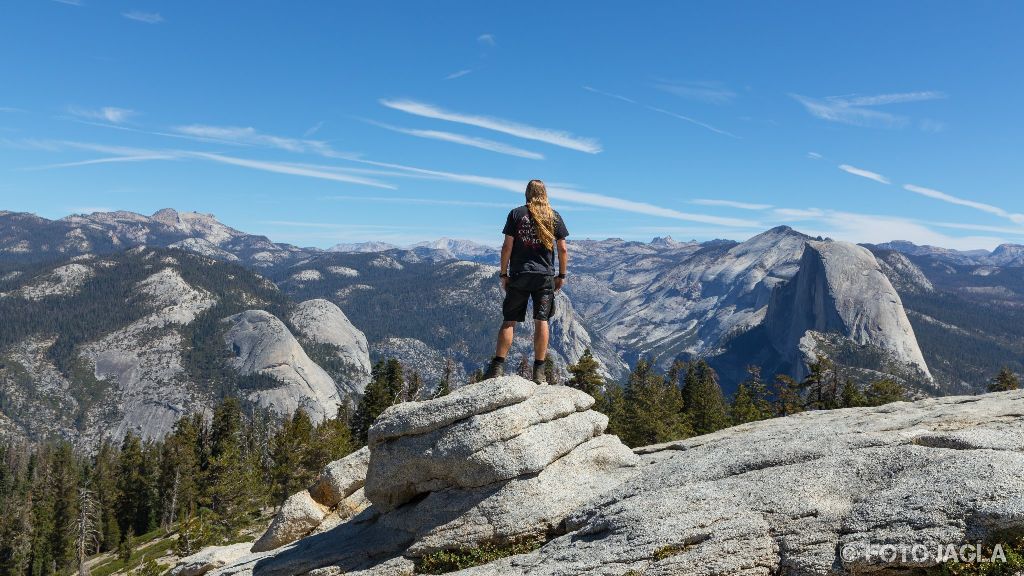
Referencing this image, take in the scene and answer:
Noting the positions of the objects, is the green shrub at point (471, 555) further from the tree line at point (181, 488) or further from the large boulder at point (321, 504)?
the tree line at point (181, 488)

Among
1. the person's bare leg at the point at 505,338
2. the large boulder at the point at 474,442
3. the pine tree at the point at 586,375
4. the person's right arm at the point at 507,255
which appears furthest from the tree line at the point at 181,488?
the person's right arm at the point at 507,255

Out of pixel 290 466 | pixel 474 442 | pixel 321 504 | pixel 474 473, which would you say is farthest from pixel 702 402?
pixel 474 442

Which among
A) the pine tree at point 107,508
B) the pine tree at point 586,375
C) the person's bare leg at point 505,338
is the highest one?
the person's bare leg at point 505,338

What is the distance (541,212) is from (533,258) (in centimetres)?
126

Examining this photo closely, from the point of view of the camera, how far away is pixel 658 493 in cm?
1227

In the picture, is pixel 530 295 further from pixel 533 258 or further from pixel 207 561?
pixel 207 561

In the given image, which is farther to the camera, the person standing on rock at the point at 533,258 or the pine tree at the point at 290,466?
the pine tree at the point at 290,466

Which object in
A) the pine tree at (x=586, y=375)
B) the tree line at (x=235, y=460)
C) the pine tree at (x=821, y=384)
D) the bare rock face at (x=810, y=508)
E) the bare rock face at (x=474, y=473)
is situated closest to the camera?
the bare rock face at (x=810, y=508)

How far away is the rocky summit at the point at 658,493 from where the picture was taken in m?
9.27

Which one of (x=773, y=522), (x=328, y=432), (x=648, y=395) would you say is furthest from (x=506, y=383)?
(x=328, y=432)

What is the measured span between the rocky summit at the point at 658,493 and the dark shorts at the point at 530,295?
6.12ft

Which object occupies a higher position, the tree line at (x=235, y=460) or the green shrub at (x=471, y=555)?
the green shrub at (x=471, y=555)

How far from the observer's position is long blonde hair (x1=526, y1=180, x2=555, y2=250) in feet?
48.3

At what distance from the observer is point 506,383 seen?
1486 centimetres
